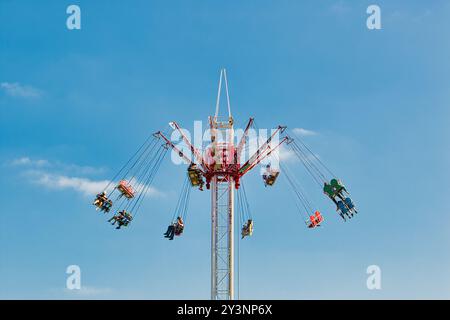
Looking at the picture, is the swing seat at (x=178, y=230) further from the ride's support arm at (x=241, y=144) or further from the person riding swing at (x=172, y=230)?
the ride's support arm at (x=241, y=144)

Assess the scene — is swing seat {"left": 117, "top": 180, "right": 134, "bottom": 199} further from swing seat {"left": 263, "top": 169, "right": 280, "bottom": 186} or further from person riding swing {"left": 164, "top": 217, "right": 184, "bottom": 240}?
swing seat {"left": 263, "top": 169, "right": 280, "bottom": 186}

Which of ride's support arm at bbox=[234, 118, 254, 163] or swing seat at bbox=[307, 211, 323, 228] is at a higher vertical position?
ride's support arm at bbox=[234, 118, 254, 163]

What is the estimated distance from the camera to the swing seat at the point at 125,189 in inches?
2712

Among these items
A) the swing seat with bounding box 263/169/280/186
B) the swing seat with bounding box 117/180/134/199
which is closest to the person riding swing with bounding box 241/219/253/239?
the swing seat with bounding box 263/169/280/186

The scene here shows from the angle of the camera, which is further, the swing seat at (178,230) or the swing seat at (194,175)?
the swing seat at (194,175)

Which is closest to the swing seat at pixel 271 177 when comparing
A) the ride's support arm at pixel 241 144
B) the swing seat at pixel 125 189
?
the ride's support arm at pixel 241 144

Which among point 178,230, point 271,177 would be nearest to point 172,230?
point 178,230

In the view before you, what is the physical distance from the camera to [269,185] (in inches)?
2798

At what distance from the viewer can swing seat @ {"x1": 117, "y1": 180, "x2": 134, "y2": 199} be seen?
2712 inches

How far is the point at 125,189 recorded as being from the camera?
226 feet
